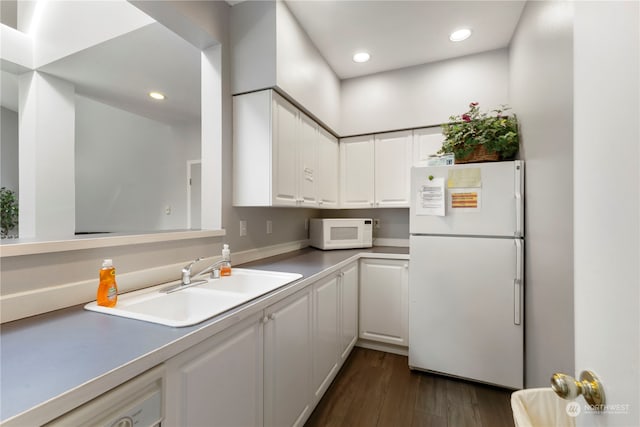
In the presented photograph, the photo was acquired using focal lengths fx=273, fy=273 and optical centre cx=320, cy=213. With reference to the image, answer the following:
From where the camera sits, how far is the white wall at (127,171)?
4363 mm

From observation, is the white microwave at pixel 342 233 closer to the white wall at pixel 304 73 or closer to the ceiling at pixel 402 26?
the white wall at pixel 304 73

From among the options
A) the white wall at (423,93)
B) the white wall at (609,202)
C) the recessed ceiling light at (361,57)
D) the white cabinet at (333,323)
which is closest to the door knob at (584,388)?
the white wall at (609,202)

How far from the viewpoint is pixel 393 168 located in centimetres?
277

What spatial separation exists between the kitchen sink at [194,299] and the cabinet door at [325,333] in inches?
11.3

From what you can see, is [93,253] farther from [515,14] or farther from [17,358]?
[515,14]

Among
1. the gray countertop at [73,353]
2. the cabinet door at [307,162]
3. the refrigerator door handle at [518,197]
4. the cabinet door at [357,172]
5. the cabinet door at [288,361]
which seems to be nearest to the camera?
the gray countertop at [73,353]

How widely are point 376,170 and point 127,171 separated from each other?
4251 mm

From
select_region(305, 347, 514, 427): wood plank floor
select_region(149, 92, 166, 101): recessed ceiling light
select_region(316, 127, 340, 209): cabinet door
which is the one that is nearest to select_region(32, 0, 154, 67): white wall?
select_region(149, 92, 166, 101): recessed ceiling light

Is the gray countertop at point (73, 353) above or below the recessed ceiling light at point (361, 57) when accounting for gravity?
below

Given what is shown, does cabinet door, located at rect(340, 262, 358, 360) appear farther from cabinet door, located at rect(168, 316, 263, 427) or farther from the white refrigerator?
cabinet door, located at rect(168, 316, 263, 427)

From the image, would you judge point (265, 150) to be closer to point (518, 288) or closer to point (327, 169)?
point (327, 169)

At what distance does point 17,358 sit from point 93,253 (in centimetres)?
55

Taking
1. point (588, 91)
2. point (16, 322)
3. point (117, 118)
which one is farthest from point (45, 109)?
point (588, 91)

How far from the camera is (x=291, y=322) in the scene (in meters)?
1.36
